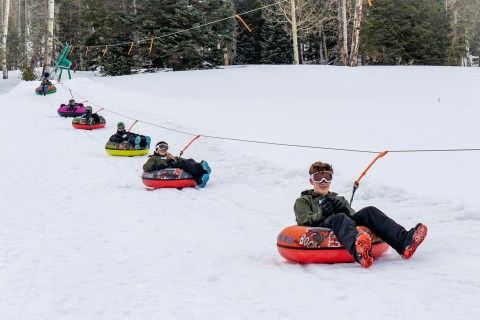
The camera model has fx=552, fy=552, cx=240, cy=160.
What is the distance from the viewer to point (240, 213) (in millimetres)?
8484

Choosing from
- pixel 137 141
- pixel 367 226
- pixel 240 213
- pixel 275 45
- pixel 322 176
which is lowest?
pixel 240 213

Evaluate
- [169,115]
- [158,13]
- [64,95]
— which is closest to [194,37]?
[158,13]

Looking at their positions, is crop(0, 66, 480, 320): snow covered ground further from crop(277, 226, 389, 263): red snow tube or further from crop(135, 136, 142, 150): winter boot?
crop(135, 136, 142, 150): winter boot

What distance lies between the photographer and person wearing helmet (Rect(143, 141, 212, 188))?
10.3 meters

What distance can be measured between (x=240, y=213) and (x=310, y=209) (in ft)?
8.98

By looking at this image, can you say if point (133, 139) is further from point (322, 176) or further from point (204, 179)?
point (322, 176)

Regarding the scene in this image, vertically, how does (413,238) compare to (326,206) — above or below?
below

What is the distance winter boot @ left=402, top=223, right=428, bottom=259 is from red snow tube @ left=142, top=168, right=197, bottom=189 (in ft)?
18.4

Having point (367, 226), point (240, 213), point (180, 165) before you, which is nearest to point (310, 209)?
point (367, 226)

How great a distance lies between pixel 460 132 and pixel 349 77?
11.9 m

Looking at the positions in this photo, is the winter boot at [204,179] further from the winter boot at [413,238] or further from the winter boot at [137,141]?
the winter boot at [413,238]

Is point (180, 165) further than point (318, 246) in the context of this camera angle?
Yes

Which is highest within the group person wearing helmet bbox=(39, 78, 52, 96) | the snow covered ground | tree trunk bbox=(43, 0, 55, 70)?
tree trunk bbox=(43, 0, 55, 70)

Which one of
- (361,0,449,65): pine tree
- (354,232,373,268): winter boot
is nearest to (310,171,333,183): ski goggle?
(354,232,373,268): winter boot
